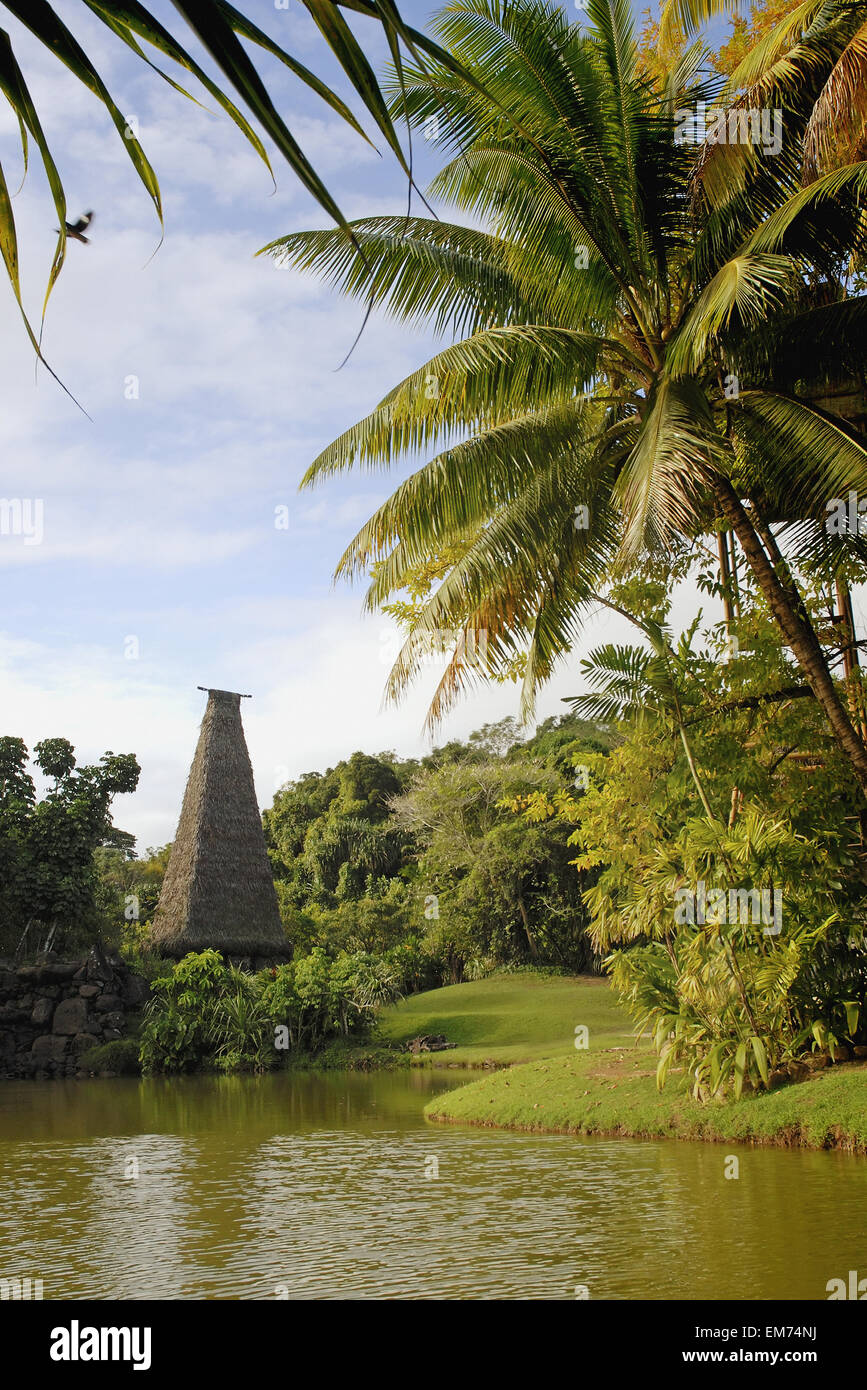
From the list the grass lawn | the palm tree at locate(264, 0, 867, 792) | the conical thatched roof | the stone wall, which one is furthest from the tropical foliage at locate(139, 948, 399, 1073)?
the palm tree at locate(264, 0, 867, 792)

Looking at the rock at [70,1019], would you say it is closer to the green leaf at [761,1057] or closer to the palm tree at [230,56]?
the green leaf at [761,1057]

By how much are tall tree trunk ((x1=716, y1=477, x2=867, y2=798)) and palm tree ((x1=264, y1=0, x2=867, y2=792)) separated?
0.02 m

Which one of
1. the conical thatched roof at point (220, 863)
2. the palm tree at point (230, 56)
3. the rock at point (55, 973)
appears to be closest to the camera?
the palm tree at point (230, 56)

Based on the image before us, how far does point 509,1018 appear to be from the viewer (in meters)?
21.1

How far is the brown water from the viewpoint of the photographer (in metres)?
5.31

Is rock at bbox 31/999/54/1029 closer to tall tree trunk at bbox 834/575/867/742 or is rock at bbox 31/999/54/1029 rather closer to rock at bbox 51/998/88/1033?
rock at bbox 51/998/88/1033

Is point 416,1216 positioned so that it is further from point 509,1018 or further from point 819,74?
point 509,1018

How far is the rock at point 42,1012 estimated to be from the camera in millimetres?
20172

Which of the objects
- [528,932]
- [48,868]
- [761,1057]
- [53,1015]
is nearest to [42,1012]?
[53,1015]

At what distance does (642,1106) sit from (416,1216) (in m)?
3.73

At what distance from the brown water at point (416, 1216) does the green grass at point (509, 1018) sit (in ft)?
22.6

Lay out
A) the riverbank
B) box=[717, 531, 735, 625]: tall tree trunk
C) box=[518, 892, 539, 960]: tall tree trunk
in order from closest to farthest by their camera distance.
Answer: the riverbank < box=[717, 531, 735, 625]: tall tree trunk < box=[518, 892, 539, 960]: tall tree trunk

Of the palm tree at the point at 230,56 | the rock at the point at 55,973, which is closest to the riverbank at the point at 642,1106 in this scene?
the palm tree at the point at 230,56

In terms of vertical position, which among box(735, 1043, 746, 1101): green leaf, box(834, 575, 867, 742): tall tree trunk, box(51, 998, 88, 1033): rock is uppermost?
box(834, 575, 867, 742): tall tree trunk
